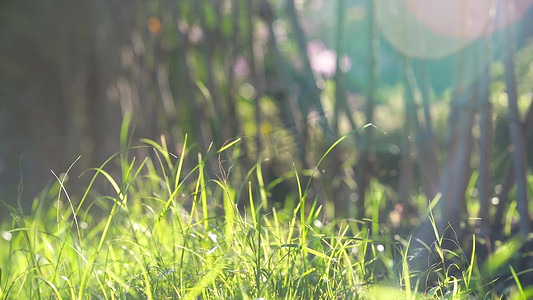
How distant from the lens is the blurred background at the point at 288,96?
1.76m

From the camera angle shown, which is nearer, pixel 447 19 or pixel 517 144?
pixel 517 144

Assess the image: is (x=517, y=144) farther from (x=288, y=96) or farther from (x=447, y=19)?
(x=288, y=96)

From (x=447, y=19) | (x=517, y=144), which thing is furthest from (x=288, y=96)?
(x=517, y=144)

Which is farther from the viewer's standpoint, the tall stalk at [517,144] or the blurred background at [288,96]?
the blurred background at [288,96]

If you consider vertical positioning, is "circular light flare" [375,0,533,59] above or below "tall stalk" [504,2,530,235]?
above

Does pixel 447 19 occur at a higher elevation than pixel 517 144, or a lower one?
higher

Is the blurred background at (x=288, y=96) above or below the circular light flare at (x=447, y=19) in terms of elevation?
below

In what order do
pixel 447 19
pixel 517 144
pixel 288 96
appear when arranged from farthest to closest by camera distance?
pixel 288 96 → pixel 447 19 → pixel 517 144

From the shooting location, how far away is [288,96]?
2260 mm

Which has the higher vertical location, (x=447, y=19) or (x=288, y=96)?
(x=447, y=19)

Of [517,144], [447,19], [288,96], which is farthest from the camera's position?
[288,96]

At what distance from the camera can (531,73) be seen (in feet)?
10.3

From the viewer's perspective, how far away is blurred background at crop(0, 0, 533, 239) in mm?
1762

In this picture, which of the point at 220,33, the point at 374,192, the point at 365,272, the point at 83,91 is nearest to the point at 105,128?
the point at 83,91
